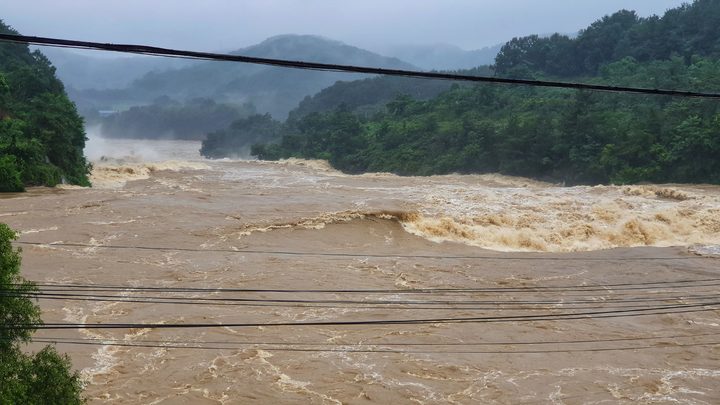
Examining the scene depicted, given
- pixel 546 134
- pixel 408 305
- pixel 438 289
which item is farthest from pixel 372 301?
pixel 546 134

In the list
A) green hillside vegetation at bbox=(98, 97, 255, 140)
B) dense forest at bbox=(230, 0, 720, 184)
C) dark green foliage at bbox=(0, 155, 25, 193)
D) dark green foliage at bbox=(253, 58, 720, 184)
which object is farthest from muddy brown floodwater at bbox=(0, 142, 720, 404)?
green hillside vegetation at bbox=(98, 97, 255, 140)

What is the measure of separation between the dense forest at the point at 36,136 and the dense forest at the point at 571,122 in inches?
879

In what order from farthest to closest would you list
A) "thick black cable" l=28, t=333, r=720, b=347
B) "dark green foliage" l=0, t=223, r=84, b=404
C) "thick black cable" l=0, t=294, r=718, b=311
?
1. "thick black cable" l=0, t=294, r=718, b=311
2. "thick black cable" l=28, t=333, r=720, b=347
3. "dark green foliage" l=0, t=223, r=84, b=404

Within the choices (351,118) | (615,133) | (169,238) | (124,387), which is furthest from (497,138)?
(124,387)

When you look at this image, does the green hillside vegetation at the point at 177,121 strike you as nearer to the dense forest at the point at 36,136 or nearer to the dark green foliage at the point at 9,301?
the dense forest at the point at 36,136

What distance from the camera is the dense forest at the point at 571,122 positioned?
115 ft

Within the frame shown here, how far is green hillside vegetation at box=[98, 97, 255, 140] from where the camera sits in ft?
294

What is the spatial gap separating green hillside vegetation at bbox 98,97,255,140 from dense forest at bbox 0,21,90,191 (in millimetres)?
54092

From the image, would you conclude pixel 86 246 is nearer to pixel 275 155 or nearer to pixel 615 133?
pixel 615 133

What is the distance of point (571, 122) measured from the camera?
129 ft

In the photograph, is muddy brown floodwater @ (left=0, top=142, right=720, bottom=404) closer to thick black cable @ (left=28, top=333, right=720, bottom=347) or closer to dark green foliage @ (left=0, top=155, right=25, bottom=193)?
thick black cable @ (left=28, top=333, right=720, bottom=347)

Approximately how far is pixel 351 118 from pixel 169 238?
38.6 m

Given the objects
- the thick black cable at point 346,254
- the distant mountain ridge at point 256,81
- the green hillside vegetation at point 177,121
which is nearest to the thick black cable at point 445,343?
the thick black cable at point 346,254

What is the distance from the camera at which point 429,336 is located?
12.4 metres
